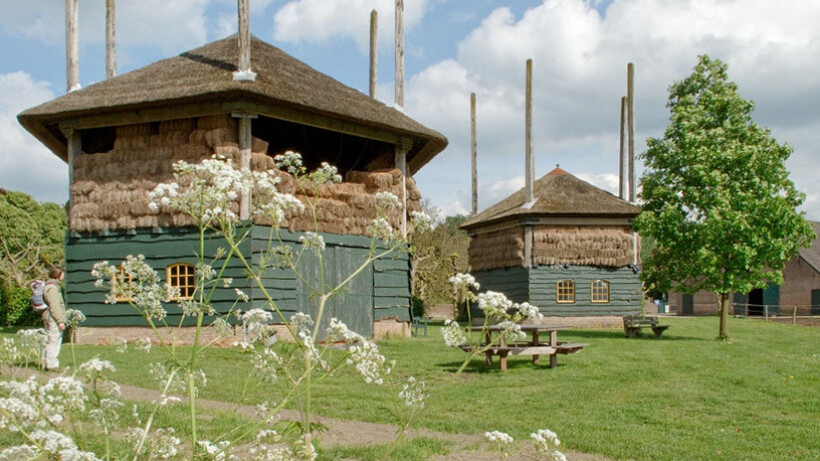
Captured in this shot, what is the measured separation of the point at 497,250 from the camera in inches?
1132

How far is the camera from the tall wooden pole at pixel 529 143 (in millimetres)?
26844

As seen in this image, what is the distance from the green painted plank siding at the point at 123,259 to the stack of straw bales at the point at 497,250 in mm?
13908

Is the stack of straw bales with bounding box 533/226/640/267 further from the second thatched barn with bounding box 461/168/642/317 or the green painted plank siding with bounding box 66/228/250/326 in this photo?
the green painted plank siding with bounding box 66/228/250/326

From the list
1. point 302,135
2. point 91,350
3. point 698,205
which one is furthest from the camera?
point 698,205

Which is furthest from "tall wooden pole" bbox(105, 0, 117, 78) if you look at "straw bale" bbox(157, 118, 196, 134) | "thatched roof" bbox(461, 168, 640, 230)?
"thatched roof" bbox(461, 168, 640, 230)

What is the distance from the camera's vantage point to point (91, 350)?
46.4 feet

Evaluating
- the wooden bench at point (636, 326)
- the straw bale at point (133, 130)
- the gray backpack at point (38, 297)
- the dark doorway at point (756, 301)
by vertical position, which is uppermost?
the straw bale at point (133, 130)

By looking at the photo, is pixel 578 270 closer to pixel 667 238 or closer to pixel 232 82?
pixel 667 238

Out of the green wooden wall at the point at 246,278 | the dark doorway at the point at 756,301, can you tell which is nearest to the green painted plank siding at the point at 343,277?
the green wooden wall at the point at 246,278

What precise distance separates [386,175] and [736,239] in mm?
9953

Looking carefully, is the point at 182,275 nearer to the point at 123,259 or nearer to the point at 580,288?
the point at 123,259

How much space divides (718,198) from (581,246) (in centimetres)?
728

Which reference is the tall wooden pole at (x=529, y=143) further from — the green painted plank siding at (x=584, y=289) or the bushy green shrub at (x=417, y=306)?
the bushy green shrub at (x=417, y=306)

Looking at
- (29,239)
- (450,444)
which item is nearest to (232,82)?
(450,444)
